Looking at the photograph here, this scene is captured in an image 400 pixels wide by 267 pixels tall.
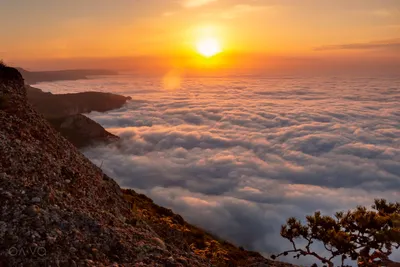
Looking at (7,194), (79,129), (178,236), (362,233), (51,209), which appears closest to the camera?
(7,194)

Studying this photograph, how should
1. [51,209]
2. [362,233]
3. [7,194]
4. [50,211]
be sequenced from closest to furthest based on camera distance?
[7,194], [50,211], [51,209], [362,233]

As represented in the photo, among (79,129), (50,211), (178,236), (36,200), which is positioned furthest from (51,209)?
(79,129)

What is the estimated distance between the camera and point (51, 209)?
43.9ft

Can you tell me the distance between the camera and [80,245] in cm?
1255

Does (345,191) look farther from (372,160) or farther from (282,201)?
(372,160)

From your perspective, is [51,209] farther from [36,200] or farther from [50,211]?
[36,200]

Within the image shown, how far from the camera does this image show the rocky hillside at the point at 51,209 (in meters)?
11.5

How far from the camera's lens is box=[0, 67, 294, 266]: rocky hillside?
11.5 m

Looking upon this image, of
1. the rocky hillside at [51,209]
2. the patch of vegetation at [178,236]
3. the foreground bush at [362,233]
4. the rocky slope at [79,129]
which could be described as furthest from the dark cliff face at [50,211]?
the rocky slope at [79,129]

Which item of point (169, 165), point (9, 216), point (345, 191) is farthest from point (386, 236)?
point (169, 165)

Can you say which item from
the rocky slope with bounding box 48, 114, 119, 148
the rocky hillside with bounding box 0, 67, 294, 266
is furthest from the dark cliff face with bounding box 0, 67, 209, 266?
the rocky slope with bounding box 48, 114, 119, 148

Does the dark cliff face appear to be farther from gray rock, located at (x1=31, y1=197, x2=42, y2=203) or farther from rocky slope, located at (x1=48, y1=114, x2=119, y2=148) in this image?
rocky slope, located at (x1=48, y1=114, x2=119, y2=148)

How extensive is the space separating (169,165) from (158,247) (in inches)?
6534

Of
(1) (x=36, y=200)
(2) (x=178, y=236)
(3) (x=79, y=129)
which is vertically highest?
(1) (x=36, y=200)
